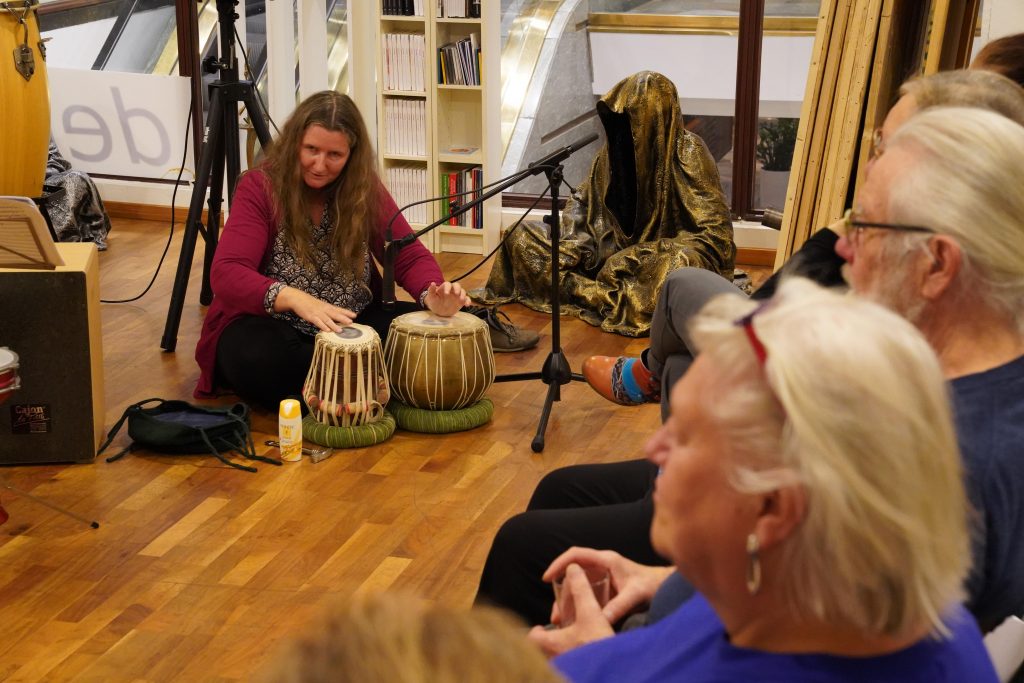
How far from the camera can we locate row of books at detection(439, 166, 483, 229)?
6.07 meters

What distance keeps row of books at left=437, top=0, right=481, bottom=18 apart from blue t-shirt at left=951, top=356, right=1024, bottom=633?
4.65 meters

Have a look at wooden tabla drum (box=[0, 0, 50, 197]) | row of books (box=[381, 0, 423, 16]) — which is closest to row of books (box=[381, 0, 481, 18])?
row of books (box=[381, 0, 423, 16])

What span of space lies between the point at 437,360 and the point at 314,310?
40 centimetres

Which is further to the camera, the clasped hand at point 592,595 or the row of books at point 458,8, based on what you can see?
the row of books at point 458,8

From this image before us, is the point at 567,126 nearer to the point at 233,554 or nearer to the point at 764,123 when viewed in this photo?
the point at 764,123

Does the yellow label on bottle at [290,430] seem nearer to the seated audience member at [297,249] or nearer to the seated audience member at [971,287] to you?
the seated audience member at [297,249]

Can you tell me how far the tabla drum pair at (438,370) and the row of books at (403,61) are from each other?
2408 mm

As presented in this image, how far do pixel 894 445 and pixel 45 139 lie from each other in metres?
5.20

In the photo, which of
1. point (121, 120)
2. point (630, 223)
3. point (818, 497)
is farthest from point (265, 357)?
point (121, 120)

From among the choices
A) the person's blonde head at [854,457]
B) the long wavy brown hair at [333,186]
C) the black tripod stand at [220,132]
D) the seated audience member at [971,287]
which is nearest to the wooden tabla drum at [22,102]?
the black tripod stand at [220,132]

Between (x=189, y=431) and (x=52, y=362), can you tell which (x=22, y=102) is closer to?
(x=52, y=362)

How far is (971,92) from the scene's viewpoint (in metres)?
2.00

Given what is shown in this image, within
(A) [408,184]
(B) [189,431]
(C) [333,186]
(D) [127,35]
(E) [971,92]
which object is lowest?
(B) [189,431]

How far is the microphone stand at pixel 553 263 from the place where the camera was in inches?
137
